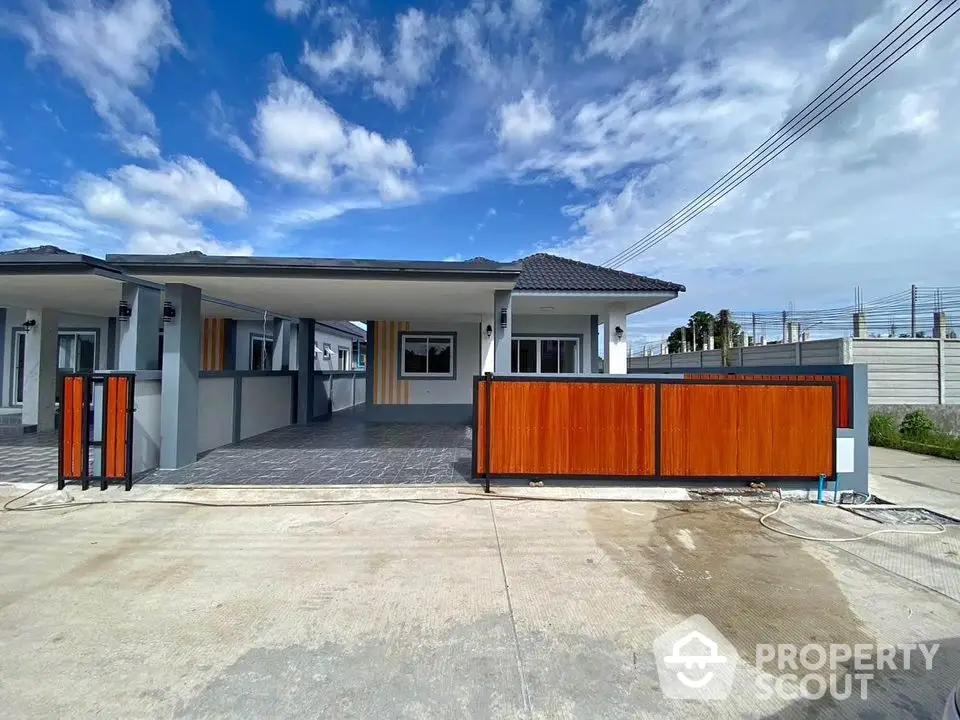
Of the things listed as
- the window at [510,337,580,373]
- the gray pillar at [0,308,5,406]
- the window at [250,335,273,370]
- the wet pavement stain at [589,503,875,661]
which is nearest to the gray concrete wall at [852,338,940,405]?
the window at [510,337,580,373]

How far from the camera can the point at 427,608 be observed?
3152 millimetres

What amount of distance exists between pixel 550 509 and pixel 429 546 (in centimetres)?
179

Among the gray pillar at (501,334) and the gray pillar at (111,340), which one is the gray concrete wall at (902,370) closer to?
the gray pillar at (501,334)

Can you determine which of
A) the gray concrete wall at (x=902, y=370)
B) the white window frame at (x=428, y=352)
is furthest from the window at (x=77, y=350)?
the gray concrete wall at (x=902, y=370)

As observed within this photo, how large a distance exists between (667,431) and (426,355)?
7834 millimetres

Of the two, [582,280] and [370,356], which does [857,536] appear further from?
[370,356]

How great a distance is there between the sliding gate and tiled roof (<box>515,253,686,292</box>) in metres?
3.54

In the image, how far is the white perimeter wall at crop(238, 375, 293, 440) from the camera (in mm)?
9875

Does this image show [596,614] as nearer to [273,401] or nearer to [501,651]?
[501,651]

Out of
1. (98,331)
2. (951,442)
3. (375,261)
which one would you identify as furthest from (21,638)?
(951,442)

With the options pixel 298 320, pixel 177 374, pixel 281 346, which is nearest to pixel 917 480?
pixel 177 374

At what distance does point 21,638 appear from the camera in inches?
109

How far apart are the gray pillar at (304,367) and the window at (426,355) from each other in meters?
2.48

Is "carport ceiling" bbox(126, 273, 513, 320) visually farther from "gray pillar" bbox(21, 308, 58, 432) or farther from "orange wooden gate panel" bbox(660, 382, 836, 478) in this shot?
"gray pillar" bbox(21, 308, 58, 432)
